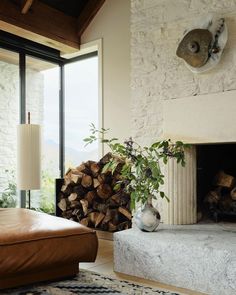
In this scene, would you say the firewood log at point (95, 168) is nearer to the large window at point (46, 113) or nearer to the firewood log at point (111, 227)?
the firewood log at point (111, 227)

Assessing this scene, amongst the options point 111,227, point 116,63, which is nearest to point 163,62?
point 116,63

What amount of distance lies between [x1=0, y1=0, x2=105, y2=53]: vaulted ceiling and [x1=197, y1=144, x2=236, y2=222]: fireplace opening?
2188mm

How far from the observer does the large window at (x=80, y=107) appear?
4.41 meters

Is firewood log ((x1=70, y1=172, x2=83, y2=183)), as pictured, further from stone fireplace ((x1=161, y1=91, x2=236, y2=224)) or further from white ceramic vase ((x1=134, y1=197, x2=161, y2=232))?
white ceramic vase ((x1=134, y1=197, x2=161, y2=232))

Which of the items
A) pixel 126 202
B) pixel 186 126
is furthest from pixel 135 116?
pixel 126 202

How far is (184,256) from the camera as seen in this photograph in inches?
85.2

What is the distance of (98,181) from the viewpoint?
12.0 ft

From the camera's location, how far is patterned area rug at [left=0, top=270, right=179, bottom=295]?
6.80ft

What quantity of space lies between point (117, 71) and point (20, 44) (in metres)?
1.20

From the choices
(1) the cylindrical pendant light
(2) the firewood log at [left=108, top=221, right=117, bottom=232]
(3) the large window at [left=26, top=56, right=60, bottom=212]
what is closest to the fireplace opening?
(2) the firewood log at [left=108, top=221, right=117, bottom=232]

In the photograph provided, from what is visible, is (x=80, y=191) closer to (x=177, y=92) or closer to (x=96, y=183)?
(x=96, y=183)

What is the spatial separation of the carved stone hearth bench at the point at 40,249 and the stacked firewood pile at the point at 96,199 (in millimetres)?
1210

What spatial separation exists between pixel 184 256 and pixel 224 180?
907mm

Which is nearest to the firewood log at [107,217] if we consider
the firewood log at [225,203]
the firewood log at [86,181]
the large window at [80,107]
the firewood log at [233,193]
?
the firewood log at [86,181]
